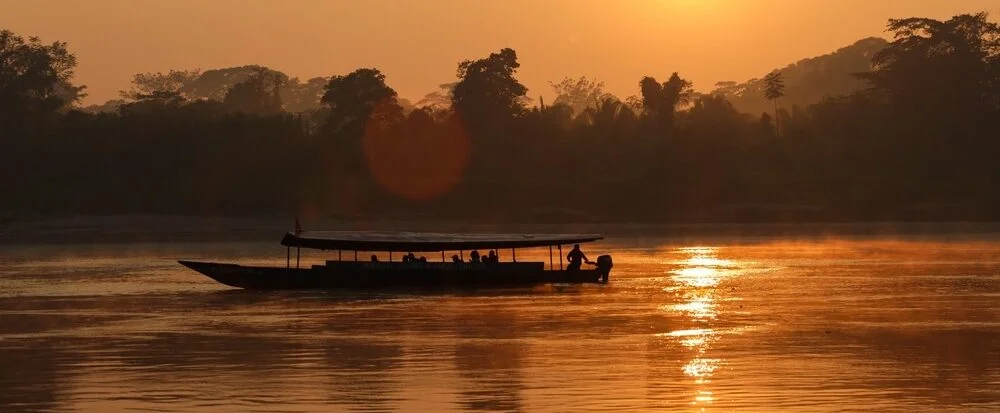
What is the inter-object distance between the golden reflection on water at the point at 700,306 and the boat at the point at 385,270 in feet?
18.0

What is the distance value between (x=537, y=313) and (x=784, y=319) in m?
6.18

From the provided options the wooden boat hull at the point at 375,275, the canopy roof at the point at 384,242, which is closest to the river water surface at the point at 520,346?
the wooden boat hull at the point at 375,275

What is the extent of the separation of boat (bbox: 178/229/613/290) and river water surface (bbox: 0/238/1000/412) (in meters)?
0.90

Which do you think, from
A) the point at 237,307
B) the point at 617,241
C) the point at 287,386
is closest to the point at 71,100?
the point at 617,241

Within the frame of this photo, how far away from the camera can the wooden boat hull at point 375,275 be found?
4388 cm

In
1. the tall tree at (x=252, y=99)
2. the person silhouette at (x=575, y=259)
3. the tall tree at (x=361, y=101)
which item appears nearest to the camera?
the person silhouette at (x=575, y=259)

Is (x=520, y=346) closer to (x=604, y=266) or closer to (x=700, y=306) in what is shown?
(x=700, y=306)

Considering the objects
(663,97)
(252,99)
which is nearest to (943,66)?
(663,97)

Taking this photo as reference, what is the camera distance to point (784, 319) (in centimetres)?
3372

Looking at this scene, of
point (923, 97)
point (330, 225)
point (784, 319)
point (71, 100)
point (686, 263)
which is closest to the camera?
point (784, 319)

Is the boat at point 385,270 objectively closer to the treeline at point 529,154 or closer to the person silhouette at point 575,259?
the person silhouette at point 575,259

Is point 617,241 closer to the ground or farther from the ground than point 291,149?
closer to the ground

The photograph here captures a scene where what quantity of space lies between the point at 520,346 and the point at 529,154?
88.9 meters

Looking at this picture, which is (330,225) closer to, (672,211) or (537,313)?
(672,211)
